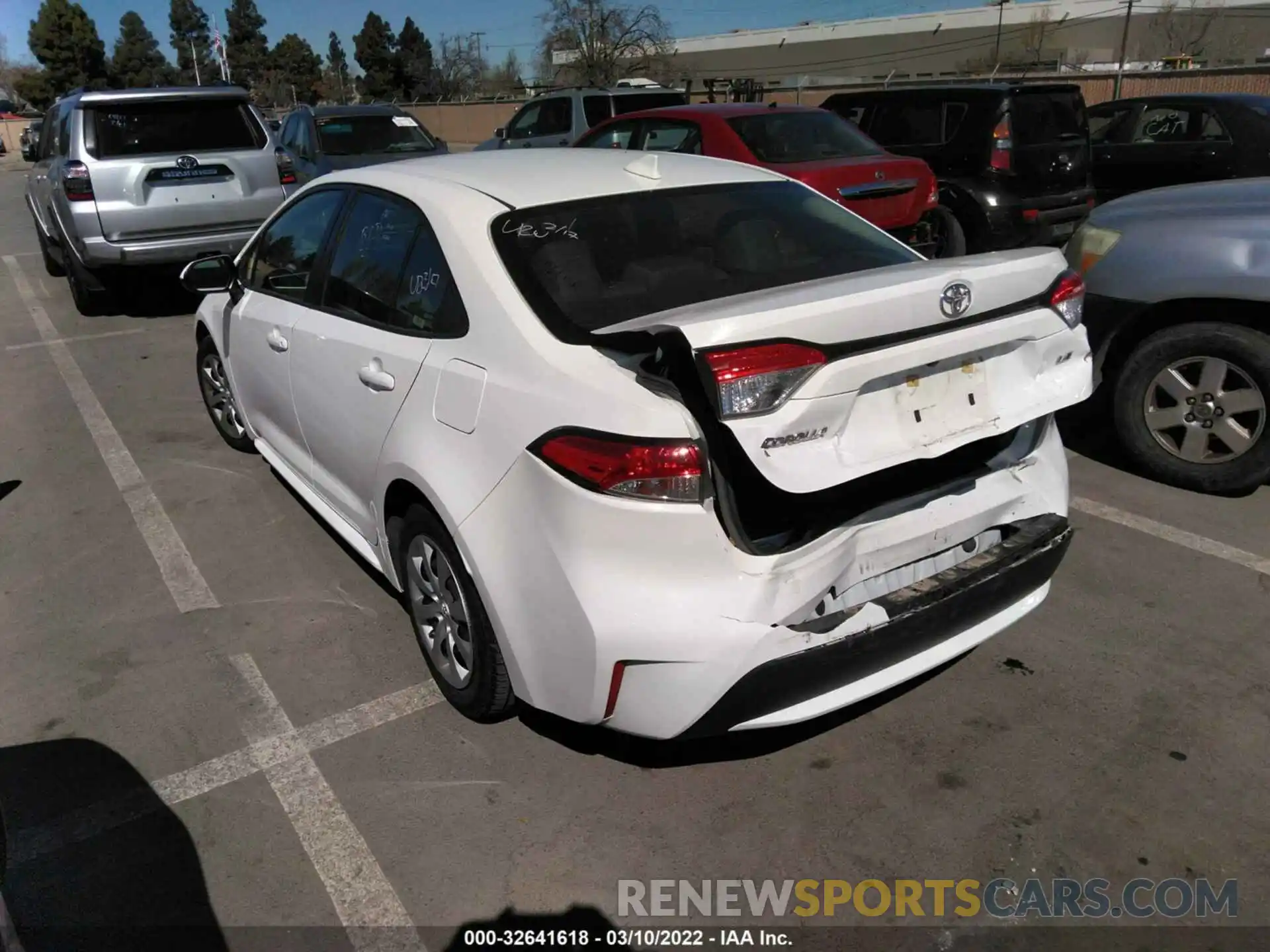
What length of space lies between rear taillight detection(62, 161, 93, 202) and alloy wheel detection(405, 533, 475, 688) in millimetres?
6839

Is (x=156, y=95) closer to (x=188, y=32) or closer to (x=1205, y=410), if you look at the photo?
(x=1205, y=410)

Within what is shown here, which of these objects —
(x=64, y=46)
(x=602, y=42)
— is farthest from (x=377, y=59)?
(x=602, y=42)

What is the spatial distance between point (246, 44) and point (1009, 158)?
10269 cm

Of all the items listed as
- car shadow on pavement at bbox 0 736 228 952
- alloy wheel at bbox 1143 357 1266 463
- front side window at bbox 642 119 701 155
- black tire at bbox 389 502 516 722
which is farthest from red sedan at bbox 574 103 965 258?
car shadow on pavement at bbox 0 736 228 952

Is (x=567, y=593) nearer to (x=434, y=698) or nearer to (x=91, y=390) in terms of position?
(x=434, y=698)

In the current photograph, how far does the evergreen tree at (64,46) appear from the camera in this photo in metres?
69.1

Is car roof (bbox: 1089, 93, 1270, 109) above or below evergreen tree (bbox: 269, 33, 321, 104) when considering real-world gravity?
below

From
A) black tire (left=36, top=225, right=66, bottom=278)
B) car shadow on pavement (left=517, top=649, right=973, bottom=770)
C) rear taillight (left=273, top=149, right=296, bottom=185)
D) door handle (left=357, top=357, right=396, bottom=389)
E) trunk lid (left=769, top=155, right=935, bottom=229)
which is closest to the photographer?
car shadow on pavement (left=517, top=649, right=973, bottom=770)

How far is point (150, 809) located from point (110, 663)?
0.93 meters

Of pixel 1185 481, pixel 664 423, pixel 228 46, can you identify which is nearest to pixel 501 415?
pixel 664 423

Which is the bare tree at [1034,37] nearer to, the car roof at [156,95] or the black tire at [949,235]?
the black tire at [949,235]

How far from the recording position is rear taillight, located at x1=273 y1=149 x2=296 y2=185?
9.05 m

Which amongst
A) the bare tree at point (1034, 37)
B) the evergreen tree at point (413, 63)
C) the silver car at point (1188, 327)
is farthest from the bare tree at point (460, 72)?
the silver car at point (1188, 327)

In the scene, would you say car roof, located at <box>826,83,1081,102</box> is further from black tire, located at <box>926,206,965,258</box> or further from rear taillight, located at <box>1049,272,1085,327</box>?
rear taillight, located at <box>1049,272,1085,327</box>
